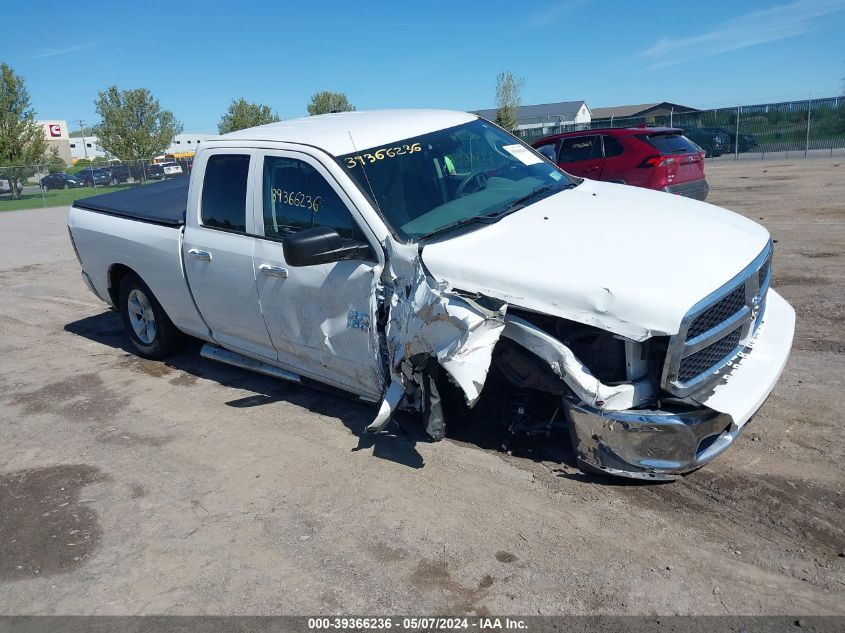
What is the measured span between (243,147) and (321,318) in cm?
153

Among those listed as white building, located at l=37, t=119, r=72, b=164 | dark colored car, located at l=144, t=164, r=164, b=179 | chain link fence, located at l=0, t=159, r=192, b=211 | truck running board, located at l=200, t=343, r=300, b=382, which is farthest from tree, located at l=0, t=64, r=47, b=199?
truck running board, located at l=200, t=343, r=300, b=382

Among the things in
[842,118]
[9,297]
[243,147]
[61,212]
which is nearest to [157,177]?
[61,212]

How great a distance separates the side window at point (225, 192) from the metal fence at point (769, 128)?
89.4 ft

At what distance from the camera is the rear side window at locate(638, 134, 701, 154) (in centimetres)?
1239

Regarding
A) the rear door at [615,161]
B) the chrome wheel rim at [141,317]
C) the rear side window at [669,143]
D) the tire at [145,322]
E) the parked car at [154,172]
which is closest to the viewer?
the tire at [145,322]

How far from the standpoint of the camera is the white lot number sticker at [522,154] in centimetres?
535

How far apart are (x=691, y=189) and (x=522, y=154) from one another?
7834 millimetres

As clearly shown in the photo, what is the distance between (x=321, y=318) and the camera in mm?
4551

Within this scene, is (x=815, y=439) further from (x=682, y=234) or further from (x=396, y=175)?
(x=396, y=175)

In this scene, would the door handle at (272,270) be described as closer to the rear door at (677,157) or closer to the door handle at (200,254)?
the door handle at (200,254)

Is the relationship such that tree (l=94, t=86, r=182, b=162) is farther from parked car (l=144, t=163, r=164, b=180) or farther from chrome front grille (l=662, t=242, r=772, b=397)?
chrome front grille (l=662, t=242, r=772, b=397)

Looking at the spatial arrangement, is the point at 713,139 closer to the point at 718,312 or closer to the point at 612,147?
the point at 612,147

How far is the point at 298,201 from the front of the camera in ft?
15.5

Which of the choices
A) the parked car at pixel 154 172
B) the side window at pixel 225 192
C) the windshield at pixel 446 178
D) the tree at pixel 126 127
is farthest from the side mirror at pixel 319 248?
the tree at pixel 126 127
